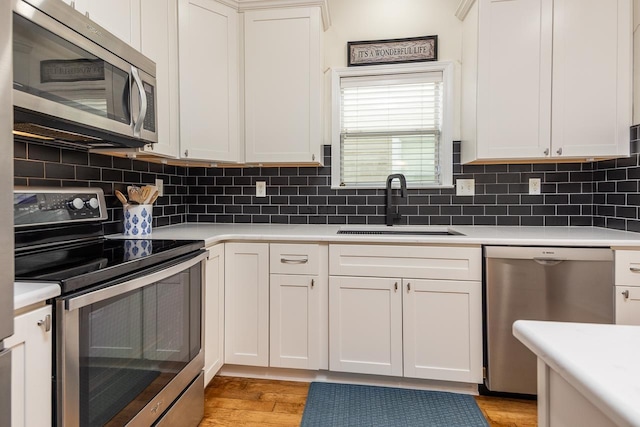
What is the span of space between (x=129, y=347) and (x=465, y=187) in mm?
2187

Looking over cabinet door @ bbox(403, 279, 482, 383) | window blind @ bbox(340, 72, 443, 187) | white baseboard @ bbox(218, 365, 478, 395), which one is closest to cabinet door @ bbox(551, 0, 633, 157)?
window blind @ bbox(340, 72, 443, 187)

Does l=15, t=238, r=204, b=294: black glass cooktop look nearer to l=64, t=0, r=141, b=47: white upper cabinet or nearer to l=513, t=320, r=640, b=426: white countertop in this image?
l=64, t=0, r=141, b=47: white upper cabinet

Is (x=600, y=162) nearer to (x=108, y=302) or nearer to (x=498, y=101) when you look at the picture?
(x=498, y=101)

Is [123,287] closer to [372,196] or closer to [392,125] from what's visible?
[372,196]

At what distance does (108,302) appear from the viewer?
1.11m

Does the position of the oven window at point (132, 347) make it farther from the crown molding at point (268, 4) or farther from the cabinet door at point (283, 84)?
the crown molding at point (268, 4)

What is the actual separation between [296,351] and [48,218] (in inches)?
54.9

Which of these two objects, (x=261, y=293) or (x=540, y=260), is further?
(x=261, y=293)

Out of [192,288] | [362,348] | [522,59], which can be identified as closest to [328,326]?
[362,348]

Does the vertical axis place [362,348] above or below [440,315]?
below

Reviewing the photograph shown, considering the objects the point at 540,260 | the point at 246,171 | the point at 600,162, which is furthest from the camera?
the point at 246,171

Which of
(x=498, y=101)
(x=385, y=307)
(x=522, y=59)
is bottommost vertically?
(x=385, y=307)

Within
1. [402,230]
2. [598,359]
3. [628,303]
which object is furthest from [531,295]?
[598,359]

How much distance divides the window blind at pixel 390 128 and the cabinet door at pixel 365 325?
89 centimetres
